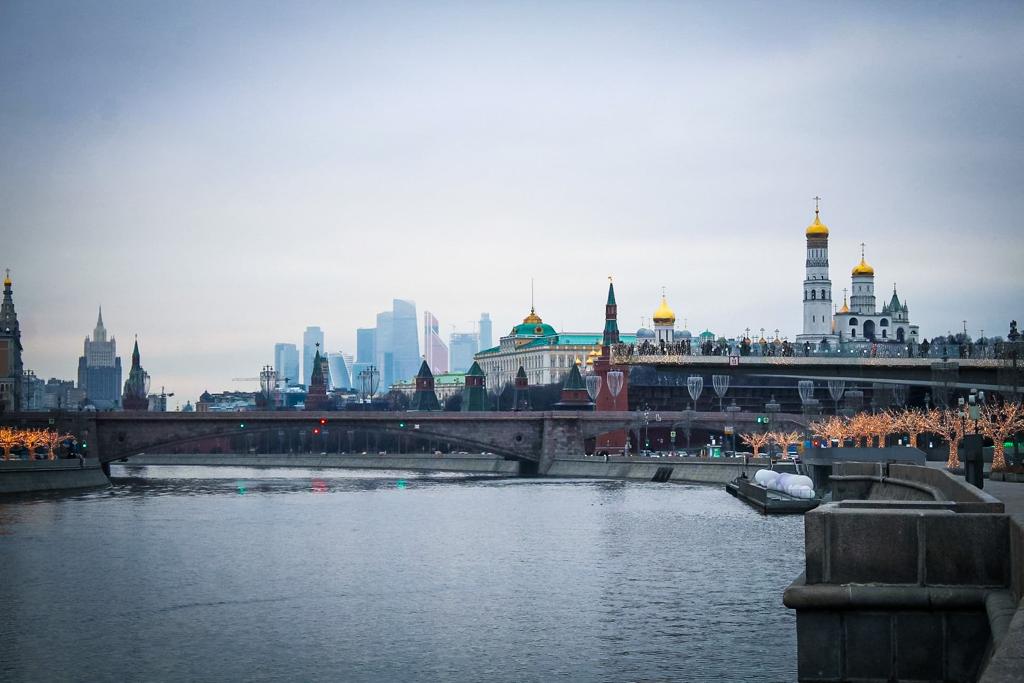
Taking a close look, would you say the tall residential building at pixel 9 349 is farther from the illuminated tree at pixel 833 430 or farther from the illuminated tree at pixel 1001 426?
the illuminated tree at pixel 1001 426

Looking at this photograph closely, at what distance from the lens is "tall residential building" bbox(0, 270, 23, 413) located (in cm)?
17725

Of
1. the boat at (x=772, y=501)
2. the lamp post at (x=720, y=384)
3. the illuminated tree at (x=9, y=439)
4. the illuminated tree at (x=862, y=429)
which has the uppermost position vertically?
the lamp post at (x=720, y=384)

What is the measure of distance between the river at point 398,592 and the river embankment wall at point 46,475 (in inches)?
377

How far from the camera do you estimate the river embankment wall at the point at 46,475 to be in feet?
243

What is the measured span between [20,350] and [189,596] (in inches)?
6665

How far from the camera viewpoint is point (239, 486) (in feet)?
288

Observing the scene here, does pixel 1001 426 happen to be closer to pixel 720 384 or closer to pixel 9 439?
pixel 720 384

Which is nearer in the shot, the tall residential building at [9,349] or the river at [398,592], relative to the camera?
the river at [398,592]

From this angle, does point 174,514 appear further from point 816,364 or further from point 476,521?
point 816,364

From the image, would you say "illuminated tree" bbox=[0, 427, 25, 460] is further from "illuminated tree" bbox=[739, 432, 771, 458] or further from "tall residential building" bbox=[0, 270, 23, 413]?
"tall residential building" bbox=[0, 270, 23, 413]

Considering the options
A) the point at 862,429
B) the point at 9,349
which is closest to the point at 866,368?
the point at 862,429

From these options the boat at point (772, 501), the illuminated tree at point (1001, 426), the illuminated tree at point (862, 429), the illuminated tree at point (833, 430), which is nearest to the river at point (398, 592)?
the boat at point (772, 501)

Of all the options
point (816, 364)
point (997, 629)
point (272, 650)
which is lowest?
point (272, 650)

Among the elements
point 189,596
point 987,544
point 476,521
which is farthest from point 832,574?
point 476,521
